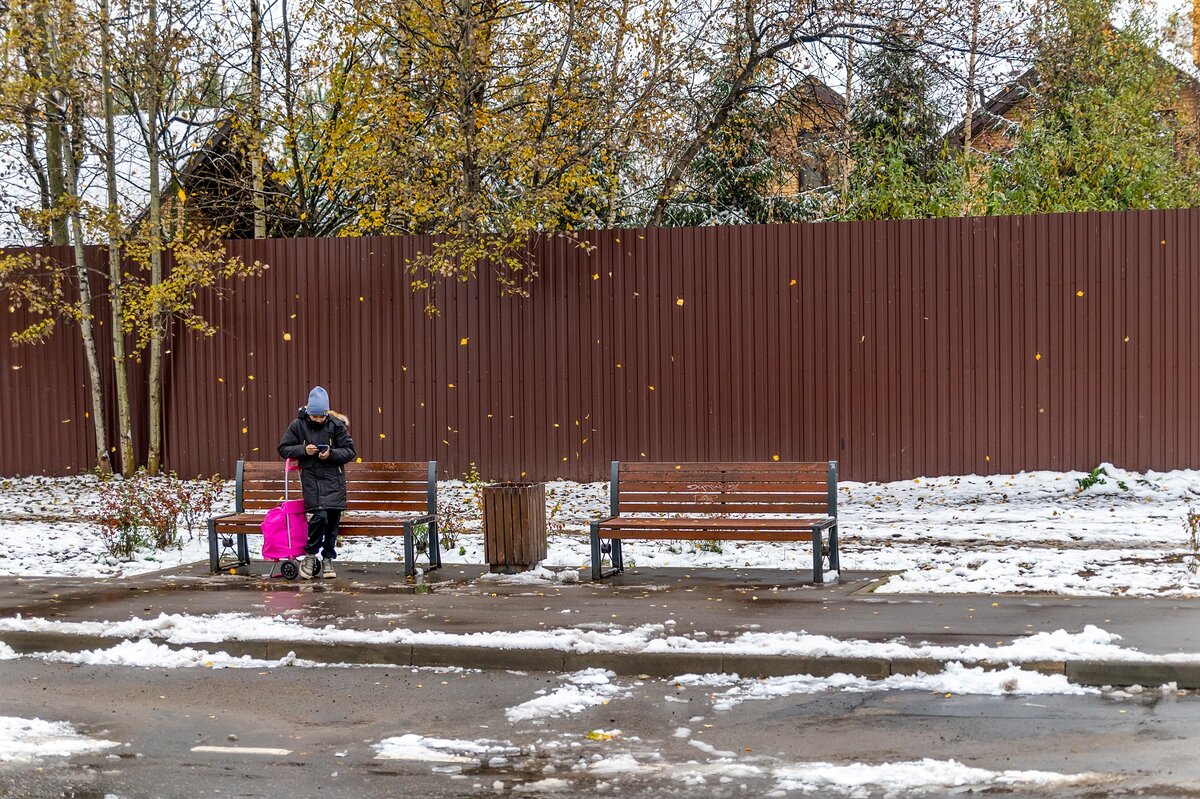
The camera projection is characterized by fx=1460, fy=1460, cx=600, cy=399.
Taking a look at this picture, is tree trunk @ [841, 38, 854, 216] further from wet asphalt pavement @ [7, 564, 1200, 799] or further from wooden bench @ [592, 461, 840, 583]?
wet asphalt pavement @ [7, 564, 1200, 799]

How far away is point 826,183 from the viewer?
114 feet

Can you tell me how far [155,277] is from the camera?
18.2 meters

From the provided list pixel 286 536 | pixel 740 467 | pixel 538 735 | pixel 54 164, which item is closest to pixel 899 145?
pixel 54 164

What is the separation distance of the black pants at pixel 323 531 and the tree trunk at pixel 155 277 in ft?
24.0

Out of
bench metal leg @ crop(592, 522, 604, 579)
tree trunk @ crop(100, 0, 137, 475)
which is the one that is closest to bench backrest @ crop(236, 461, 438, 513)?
bench metal leg @ crop(592, 522, 604, 579)

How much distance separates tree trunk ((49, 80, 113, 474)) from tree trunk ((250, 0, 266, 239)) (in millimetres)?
2402

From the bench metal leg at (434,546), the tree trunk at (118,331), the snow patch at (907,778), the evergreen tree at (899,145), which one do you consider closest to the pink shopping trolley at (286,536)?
the bench metal leg at (434,546)

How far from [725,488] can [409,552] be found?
8.05 ft

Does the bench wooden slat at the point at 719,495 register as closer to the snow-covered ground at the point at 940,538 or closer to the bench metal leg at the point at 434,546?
the snow-covered ground at the point at 940,538

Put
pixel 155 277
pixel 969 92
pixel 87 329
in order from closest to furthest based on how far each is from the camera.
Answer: pixel 155 277 → pixel 87 329 → pixel 969 92

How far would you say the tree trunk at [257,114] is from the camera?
66.4ft

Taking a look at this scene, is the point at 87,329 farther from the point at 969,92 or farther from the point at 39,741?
the point at 969,92

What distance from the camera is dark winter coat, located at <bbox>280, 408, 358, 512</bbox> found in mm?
11344

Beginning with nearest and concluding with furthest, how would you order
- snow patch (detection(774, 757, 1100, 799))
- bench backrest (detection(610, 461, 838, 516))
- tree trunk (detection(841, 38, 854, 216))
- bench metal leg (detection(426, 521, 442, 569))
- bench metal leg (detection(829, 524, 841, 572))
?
snow patch (detection(774, 757, 1100, 799)), bench metal leg (detection(829, 524, 841, 572)), bench backrest (detection(610, 461, 838, 516)), bench metal leg (detection(426, 521, 442, 569)), tree trunk (detection(841, 38, 854, 216))
